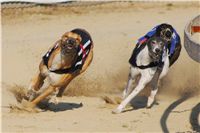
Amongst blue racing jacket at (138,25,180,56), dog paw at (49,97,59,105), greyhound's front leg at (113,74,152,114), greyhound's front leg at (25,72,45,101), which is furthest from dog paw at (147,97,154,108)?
greyhound's front leg at (25,72,45,101)

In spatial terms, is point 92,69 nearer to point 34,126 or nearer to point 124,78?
point 124,78

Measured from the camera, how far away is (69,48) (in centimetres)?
1133

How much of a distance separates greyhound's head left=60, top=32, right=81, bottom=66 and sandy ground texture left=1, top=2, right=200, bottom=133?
85 cm

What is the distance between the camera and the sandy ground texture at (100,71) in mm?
11148

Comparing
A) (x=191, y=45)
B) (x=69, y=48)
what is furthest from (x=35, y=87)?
(x=191, y=45)

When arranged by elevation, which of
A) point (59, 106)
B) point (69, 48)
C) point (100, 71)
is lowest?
point (59, 106)

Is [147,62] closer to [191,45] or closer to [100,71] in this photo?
[191,45]

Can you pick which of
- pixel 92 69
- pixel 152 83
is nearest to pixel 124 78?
pixel 92 69

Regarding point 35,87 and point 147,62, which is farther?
point 35,87

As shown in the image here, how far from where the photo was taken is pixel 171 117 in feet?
38.4

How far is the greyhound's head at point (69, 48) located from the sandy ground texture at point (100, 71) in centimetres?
85

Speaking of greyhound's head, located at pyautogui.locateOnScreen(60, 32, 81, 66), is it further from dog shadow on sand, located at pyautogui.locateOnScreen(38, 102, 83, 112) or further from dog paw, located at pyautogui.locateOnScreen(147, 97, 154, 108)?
dog paw, located at pyautogui.locateOnScreen(147, 97, 154, 108)

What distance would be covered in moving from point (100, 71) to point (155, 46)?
3.12m

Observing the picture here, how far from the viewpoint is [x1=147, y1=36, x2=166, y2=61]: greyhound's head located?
11.5 metres
